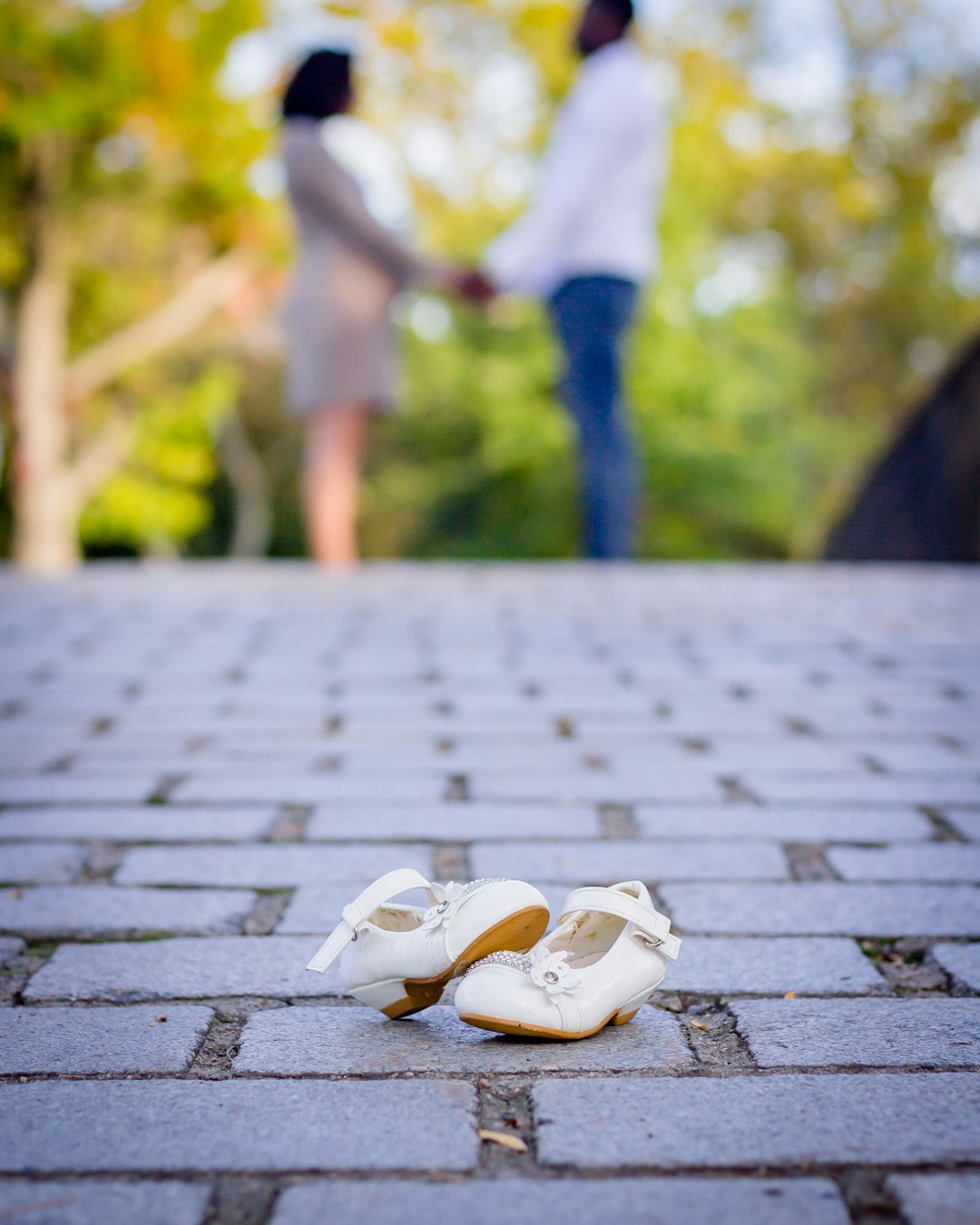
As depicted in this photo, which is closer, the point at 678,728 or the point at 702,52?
the point at 678,728

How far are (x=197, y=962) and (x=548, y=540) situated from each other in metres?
21.3

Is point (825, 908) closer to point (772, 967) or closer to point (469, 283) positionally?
point (772, 967)

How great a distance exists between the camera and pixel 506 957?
4.99ft

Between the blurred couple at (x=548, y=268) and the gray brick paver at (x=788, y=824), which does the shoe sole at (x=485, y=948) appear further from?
the blurred couple at (x=548, y=268)

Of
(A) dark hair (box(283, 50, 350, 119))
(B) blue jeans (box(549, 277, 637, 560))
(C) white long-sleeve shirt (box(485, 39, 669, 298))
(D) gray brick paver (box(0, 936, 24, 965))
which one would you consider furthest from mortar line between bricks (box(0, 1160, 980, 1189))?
(A) dark hair (box(283, 50, 350, 119))

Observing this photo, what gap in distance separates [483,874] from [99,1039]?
78 cm

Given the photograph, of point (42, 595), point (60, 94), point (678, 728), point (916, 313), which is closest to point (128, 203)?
point (60, 94)

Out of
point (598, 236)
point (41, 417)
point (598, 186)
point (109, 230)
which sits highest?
point (109, 230)

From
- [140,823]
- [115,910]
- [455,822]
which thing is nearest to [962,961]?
[455,822]

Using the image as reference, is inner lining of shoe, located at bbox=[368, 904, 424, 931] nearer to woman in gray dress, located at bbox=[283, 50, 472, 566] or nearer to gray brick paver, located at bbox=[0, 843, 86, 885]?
gray brick paver, located at bbox=[0, 843, 86, 885]

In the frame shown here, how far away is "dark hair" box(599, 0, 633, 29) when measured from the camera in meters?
5.48

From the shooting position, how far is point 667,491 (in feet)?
72.9

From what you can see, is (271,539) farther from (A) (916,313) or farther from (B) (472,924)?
(B) (472,924)

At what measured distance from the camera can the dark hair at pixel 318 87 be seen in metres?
5.71
